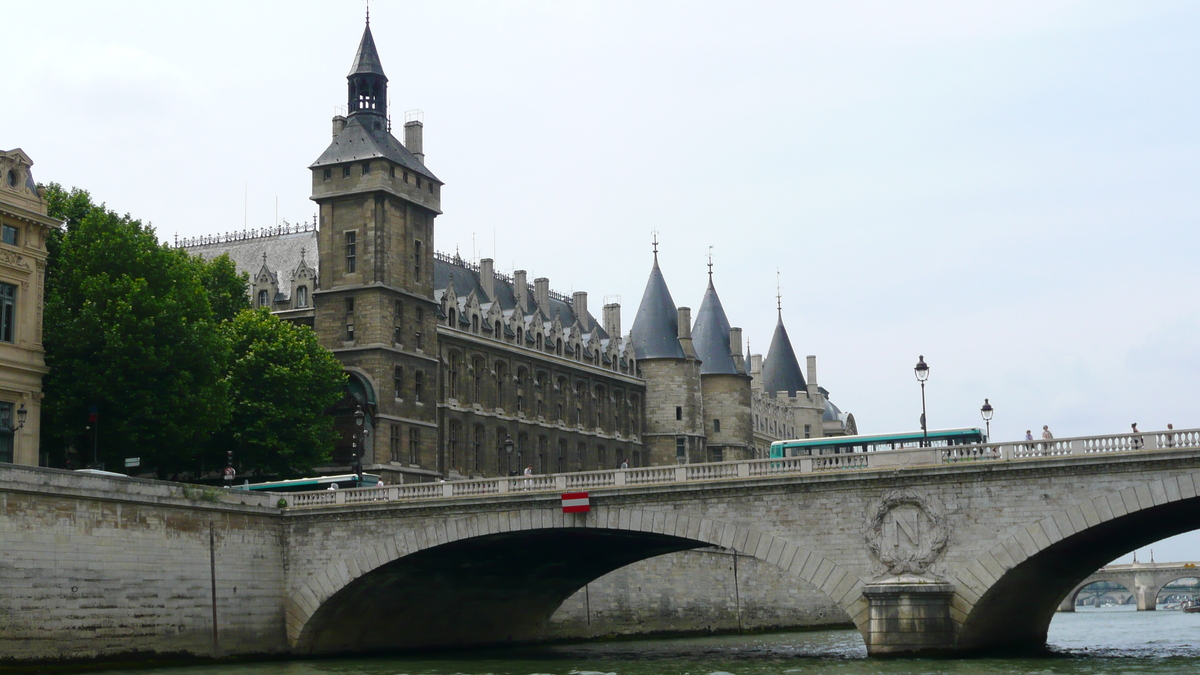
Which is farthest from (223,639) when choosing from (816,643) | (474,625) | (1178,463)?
(1178,463)

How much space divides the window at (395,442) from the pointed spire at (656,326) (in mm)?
33001

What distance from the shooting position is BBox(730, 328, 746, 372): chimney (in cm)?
10769

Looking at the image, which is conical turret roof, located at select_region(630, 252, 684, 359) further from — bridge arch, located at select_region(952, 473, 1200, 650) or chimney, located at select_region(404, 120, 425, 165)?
bridge arch, located at select_region(952, 473, 1200, 650)

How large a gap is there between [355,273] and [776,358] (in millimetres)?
73838

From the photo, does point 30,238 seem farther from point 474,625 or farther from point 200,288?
point 474,625

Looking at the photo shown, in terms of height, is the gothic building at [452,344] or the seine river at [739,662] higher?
the gothic building at [452,344]

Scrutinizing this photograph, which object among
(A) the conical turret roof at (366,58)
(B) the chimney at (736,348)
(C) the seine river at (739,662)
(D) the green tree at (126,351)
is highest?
(A) the conical turret roof at (366,58)

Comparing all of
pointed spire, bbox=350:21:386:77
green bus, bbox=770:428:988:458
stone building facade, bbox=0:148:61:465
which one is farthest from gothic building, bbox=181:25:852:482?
green bus, bbox=770:428:988:458

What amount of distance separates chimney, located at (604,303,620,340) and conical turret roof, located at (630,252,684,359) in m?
1.47

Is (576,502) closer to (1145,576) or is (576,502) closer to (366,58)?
(366,58)

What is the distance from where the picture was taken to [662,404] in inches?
4075

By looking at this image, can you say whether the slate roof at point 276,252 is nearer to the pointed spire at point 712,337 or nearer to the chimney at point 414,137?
the chimney at point 414,137

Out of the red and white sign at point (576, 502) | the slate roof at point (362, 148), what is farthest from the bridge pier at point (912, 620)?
the slate roof at point (362, 148)

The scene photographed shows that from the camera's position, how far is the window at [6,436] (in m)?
53.6
